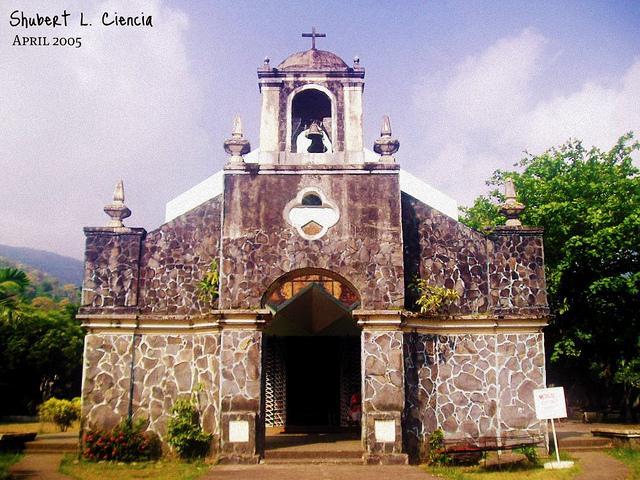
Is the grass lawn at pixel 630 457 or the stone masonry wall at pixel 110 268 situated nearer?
the grass lawn at pixel 630 457

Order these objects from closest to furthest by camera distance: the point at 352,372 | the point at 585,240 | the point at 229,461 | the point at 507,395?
the point at 229,461 → the point at 507,395 → the point at 352,372 → the point at 585,240

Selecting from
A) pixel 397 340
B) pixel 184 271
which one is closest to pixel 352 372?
pixel 397 340

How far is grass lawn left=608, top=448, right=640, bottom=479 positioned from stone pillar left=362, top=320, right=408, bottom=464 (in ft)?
14.7

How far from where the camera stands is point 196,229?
1519 cm

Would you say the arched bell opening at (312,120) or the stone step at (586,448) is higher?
the arched bell opening at (312,120)

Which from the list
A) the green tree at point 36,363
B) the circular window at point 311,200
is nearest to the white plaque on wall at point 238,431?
the circular window at point 311,200

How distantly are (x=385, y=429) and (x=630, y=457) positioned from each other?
18.6ft

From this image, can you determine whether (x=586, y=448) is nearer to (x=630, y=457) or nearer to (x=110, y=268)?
(x=630, y=457)

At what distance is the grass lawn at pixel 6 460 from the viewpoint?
39.9ft

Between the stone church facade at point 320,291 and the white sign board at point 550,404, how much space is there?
4.08ft

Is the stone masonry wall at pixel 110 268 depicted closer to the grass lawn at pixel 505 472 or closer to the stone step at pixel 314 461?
the stone step at pixel 314 461

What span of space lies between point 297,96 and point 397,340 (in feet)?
21.4

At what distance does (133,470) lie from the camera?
12.9 m

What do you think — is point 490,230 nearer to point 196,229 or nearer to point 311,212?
point 311,212
